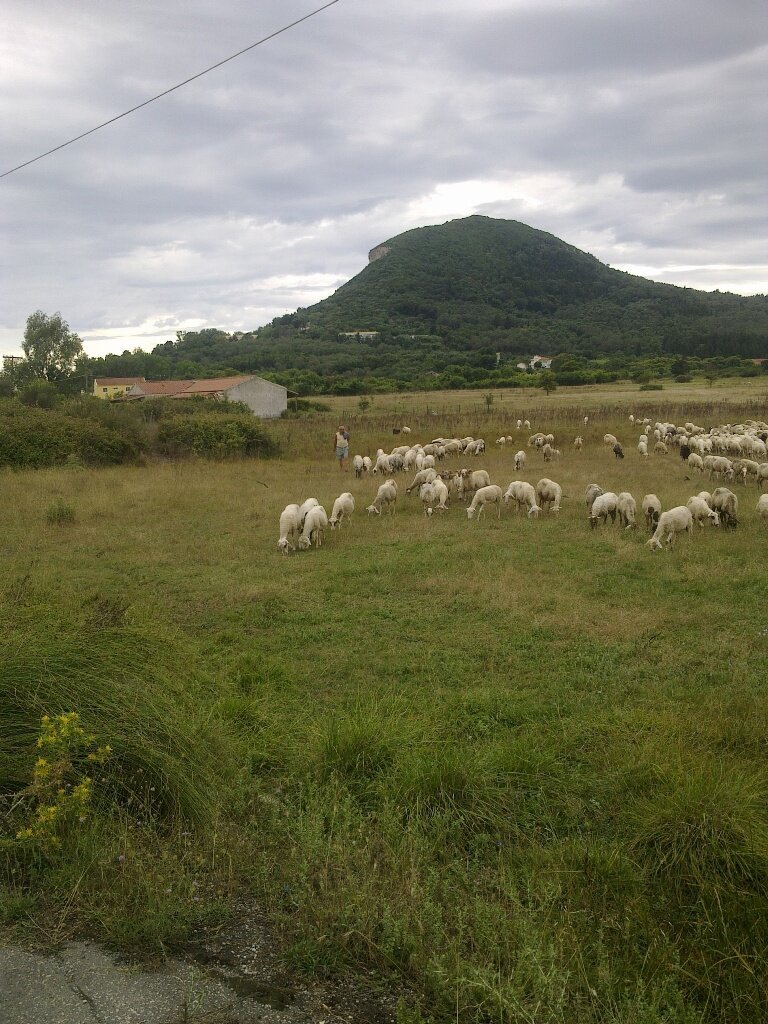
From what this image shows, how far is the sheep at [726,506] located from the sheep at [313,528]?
7.83 meters

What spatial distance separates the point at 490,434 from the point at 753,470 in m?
14.7

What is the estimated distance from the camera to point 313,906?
11.3 ft

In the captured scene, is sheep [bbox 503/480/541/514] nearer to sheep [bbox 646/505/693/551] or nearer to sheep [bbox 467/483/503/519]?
sheep [bbox 467/483/503/519]

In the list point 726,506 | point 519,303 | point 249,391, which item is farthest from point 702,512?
point 519,303

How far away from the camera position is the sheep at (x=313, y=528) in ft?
44.6

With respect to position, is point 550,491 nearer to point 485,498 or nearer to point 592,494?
point 592,494

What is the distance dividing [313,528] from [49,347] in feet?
187

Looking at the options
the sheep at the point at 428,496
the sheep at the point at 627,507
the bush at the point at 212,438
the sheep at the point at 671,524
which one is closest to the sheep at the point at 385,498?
the sheep at the point at 428,496

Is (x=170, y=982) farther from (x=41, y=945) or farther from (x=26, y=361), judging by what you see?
(x=26, y=361)

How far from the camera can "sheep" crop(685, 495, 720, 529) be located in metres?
14.1

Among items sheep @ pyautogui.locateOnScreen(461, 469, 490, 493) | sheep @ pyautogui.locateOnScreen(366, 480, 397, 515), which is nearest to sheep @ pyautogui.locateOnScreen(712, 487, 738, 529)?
sheep @ pyautogui.locateOnScreen(461, 469, 490, 493)

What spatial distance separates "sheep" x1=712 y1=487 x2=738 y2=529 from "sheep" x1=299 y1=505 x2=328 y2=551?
7.83 meters

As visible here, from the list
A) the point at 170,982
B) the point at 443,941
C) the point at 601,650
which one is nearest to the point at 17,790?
the point at 170,982

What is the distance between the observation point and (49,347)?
6197 centimetres
